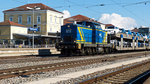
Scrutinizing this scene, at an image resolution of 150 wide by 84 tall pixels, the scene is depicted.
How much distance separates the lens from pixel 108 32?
28844 mm

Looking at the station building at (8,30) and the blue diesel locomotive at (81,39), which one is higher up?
the station building at (8,30)

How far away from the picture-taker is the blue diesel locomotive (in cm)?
2275

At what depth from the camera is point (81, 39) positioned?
23266 millimetres

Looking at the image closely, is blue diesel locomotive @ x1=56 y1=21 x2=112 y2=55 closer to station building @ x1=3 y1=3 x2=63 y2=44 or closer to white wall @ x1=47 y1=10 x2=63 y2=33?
station building @ x1=3 y1=3 x2=63 y2=44

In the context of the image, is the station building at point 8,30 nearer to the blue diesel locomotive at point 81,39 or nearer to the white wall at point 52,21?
the white wall at point 52,21

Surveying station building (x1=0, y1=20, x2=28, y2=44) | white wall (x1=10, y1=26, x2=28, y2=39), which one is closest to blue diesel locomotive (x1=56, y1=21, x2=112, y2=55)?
station building (x1=0, y1=20, x2=28, y2=44)

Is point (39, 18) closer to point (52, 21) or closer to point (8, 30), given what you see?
point (52, 21)

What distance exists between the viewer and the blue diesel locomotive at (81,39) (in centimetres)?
2275

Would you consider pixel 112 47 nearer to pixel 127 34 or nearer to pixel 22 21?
pixel 127 34

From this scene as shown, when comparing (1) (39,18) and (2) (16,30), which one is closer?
(2) (16,30)

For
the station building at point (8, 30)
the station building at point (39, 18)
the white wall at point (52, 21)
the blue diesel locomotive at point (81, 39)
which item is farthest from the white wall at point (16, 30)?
the blue diesel locomotive at point (81, 39)

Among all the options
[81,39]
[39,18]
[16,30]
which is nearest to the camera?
[81,39]

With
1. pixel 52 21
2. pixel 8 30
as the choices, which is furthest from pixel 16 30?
pixel 52 21

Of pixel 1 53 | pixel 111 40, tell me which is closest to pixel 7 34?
pixel 1 53
